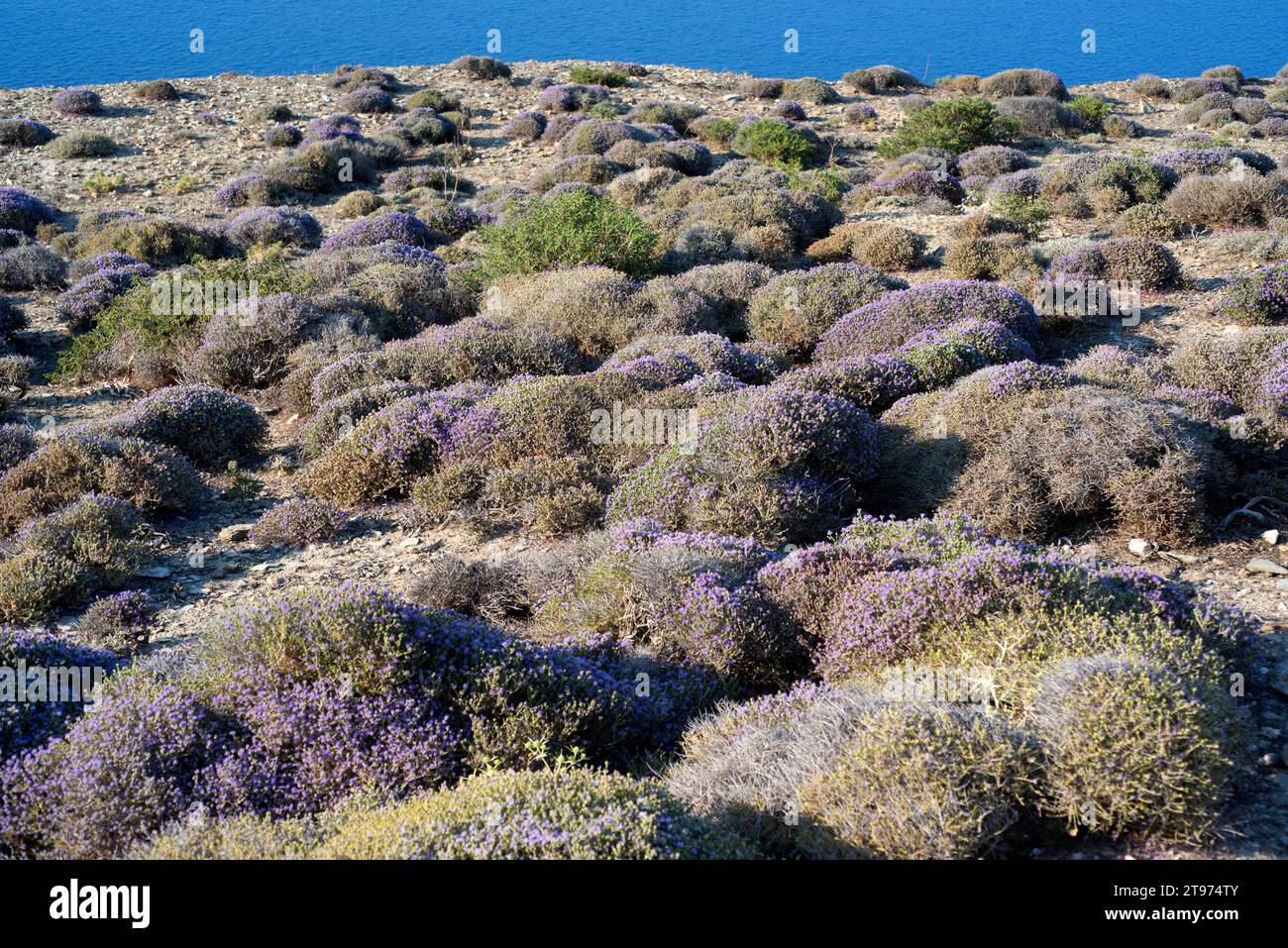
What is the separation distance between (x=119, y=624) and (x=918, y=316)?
8407mm

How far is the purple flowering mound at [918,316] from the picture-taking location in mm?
10797

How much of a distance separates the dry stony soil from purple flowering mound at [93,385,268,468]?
42 cm

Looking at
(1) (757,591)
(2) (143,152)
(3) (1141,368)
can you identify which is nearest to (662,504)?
(1) (757,591)

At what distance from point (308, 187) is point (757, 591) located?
19.6 metres

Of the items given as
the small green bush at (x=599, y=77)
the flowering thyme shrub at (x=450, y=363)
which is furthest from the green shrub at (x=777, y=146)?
the flowering thyme shrub at (x=450, y=363)

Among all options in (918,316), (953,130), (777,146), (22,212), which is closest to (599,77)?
(777,146)

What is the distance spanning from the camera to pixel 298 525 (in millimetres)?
7988

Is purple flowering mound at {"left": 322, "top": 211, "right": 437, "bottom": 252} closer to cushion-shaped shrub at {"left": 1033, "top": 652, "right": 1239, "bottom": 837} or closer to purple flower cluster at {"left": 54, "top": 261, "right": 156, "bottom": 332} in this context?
purple flower cluster at {"left": 54, "top": 261, "right": 156, "bottom": 332}

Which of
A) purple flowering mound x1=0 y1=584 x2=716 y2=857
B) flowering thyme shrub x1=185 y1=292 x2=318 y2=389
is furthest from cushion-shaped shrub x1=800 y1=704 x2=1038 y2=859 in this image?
flowering thyme shrub x1=185 y1=292 x2=318 y2=389

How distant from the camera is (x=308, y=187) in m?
22.2

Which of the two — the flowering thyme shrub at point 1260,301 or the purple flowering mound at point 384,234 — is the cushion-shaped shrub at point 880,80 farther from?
the flowering thyme shrub at point 1260,301

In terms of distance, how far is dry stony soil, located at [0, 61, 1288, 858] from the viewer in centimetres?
640

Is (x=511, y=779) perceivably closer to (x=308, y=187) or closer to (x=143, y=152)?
(x=308, y=187)

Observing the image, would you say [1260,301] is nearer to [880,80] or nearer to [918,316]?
[918,316]
